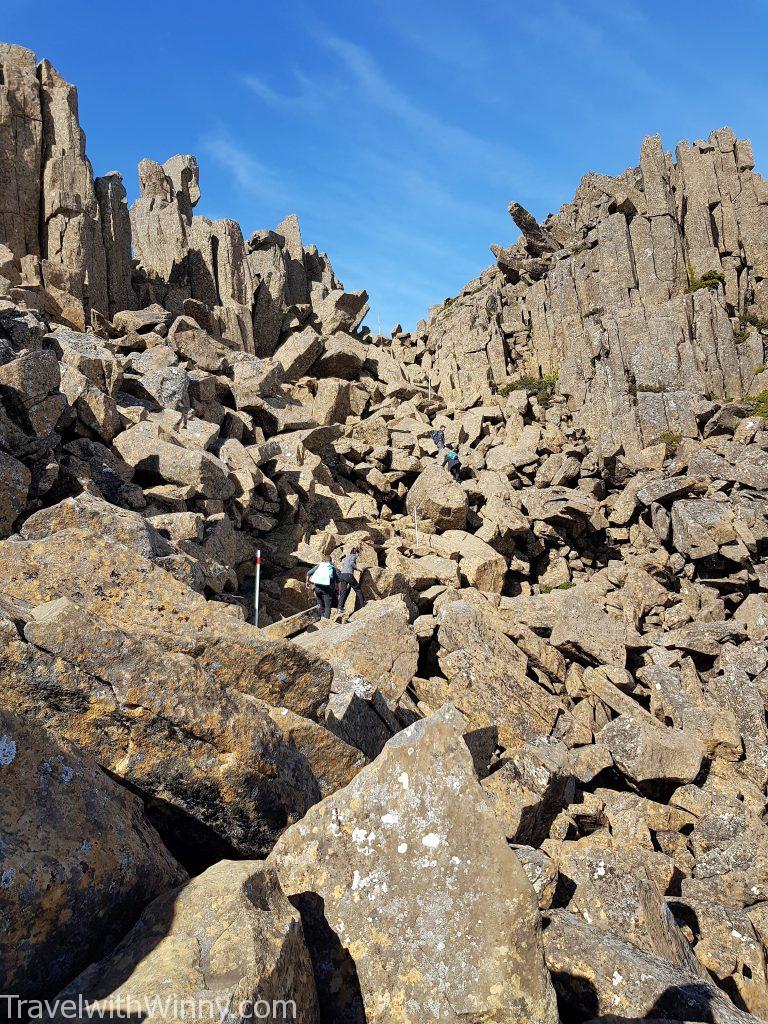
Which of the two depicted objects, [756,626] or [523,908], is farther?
[756,626]

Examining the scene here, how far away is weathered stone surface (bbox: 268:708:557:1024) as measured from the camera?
15.9ft

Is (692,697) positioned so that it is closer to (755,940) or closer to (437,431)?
(755,940)

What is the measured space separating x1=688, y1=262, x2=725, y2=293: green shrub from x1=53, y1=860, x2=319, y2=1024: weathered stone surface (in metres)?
53.3

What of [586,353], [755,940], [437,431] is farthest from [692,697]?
[586,353]

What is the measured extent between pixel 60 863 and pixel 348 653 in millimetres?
9464

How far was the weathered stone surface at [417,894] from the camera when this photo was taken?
484 cm

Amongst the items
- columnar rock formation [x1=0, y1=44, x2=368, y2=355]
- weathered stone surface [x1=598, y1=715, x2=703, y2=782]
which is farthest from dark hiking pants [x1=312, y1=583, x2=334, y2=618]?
columnar rock formation [x1=0, y1=44, x2=368, y2=355]

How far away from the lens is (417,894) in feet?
17.2

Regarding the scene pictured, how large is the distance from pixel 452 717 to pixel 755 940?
5742 millimetres

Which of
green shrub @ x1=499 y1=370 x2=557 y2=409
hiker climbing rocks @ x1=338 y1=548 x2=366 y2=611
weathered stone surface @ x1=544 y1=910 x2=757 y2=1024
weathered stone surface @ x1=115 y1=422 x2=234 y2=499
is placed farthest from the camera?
green shrub @ x1=499 y1=370 x2=557 y2=409

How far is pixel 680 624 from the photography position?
2320 centimetres

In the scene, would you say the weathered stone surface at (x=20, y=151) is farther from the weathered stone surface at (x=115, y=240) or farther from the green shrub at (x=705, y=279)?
the green shrub at (x=705, y=279)

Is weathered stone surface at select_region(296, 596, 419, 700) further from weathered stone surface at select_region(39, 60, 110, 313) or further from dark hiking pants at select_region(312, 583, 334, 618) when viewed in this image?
weathered stone surface at select_region(39, 60, 110, 313)

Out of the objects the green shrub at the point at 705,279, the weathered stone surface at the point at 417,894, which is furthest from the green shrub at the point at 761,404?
the weathered stone surface at the point at 417,894
